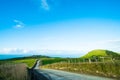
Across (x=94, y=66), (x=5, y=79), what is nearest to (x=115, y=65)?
(x=94, y=66)

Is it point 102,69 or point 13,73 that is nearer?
point 13,73

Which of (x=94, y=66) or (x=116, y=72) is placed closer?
(x=116, y=72)

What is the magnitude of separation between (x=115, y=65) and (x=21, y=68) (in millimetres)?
18384

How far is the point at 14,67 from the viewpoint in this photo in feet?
61.4

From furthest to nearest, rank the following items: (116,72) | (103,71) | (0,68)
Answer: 1. (103,71)
2. (116,72)
3. (0,68)

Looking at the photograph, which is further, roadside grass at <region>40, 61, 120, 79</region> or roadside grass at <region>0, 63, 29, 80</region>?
roadside grass at <region>40, 61, 120, 79</region>

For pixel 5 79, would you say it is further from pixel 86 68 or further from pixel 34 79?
pixel 86 68

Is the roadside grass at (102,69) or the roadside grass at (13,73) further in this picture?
the roadside grass at (102,69)

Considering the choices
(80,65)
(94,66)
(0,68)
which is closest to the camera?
(0,68)

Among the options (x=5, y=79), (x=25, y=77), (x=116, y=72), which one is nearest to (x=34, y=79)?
(x=25, y=77)

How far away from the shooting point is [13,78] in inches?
648

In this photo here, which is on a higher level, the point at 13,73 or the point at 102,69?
the point at 102,69

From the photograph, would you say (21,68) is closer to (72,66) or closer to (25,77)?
(25,77)

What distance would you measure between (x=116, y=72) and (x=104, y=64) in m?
3.92
